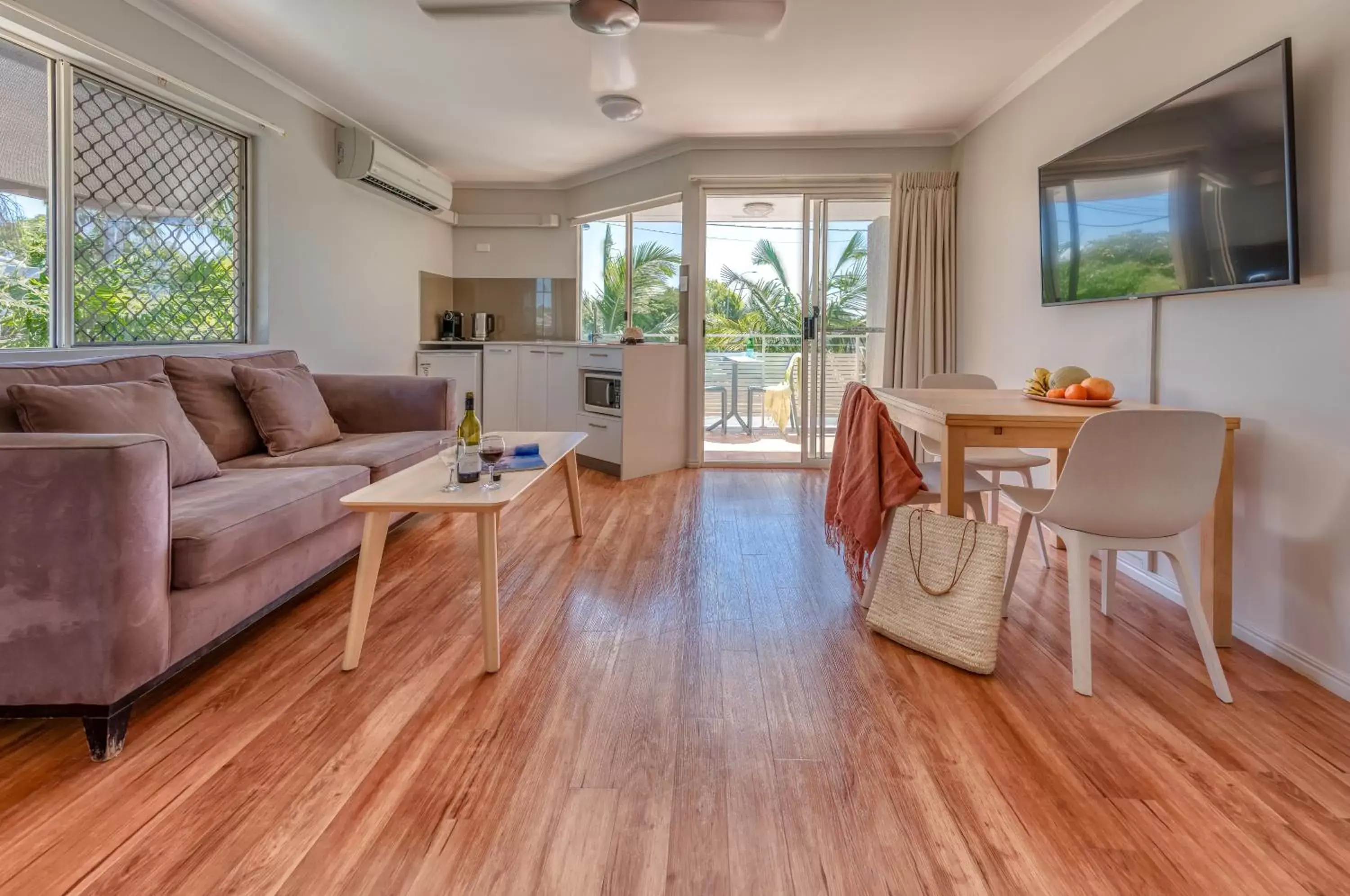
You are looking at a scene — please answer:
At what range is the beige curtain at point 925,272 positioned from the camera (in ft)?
15.9

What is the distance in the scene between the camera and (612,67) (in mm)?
3689

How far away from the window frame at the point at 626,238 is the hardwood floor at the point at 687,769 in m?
3.83

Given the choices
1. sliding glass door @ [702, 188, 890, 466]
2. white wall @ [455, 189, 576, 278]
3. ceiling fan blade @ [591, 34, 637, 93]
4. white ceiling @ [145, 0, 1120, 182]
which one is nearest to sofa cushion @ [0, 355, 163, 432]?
white ceiling @ [145, 0, 1120, 182]

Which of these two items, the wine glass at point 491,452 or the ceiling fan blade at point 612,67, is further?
the ceiling fan blade at point 612,67

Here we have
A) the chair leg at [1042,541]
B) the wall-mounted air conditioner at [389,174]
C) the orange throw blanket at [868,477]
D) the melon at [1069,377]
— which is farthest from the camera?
the wall-mounted air conditioner at [389,174]

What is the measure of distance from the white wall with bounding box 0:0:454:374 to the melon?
3.82 metres

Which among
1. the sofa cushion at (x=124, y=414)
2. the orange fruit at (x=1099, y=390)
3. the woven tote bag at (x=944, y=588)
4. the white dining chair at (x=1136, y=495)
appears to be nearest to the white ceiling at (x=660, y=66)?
the orange fruit at (x=1099, y=390)

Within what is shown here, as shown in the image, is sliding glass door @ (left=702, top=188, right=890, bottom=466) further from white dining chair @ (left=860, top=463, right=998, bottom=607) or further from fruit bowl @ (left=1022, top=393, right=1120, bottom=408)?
fruit bowl @ (left=1022, top=393, right=1120, bottom=408)

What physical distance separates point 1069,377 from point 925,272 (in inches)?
100

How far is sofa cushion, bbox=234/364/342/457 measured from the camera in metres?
3.00

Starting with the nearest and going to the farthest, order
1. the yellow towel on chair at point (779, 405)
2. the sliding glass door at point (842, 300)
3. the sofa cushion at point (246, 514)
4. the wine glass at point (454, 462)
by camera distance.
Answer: the sofa cushion at point (246, 514) → the wine glass at point (454, 462) → the sliding glass door at point (842, 300) → the yellow towel on chair at point (779, 405)

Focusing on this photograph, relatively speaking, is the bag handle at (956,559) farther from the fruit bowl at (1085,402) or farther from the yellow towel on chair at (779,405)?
the yellow towel on chair at (779,405)

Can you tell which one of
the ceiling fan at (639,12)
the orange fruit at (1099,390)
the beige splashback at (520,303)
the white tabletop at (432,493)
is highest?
the ceiling fan at (639,12)

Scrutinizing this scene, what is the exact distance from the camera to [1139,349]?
109 inches
